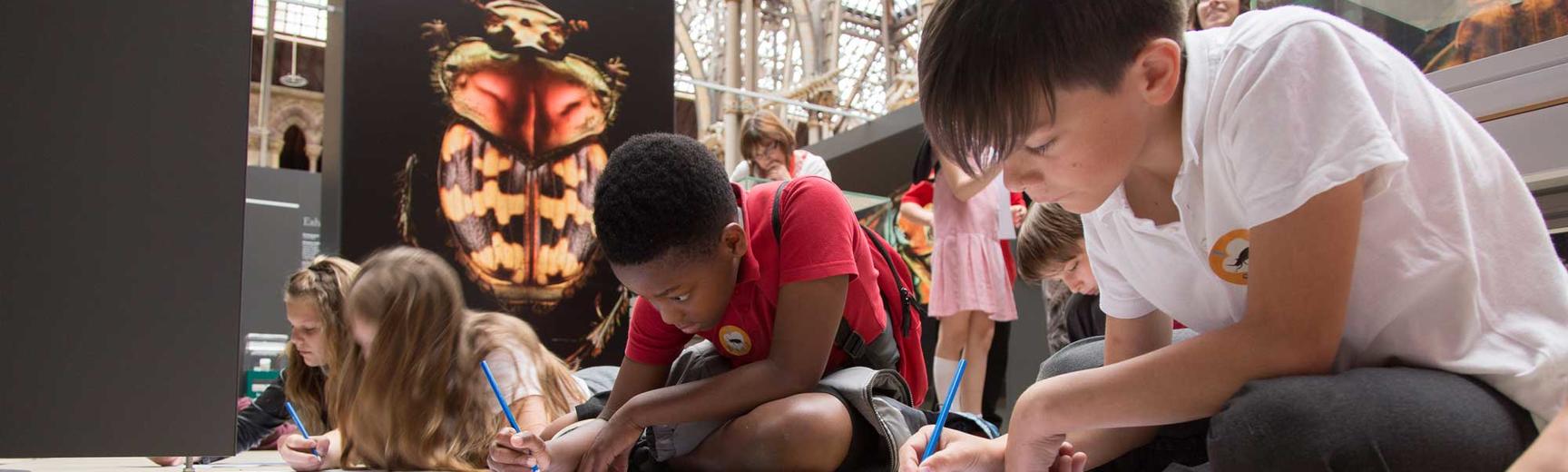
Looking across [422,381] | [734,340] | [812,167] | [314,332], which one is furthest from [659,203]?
[812,167]

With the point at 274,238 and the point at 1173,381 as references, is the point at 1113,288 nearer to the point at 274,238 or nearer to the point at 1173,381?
the point at 1173,381

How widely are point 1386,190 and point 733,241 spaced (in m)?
1.00

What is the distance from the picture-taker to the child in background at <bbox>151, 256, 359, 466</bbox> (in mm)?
3162

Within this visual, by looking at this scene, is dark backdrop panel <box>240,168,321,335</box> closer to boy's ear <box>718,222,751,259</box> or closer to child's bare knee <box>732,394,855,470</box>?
boy's ear <box>718,222,751,259</box>

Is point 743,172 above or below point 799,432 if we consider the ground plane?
above

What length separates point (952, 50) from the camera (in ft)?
3.39

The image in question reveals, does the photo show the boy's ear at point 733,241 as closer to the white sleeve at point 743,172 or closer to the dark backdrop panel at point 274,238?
the white sleeve at point 743,172

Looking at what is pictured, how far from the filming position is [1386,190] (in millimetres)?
929

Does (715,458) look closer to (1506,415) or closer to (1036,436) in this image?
(1036,436)

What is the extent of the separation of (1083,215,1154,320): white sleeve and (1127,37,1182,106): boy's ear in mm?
264

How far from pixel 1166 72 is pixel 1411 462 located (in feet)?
1.25

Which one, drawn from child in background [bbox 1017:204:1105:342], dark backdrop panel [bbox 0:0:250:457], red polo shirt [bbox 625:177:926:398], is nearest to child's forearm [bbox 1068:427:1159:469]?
red polo shirt [bbox 625:177:926:398]

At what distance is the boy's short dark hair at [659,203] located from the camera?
5.46 ft

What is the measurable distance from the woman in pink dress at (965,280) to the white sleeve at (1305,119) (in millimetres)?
2741
